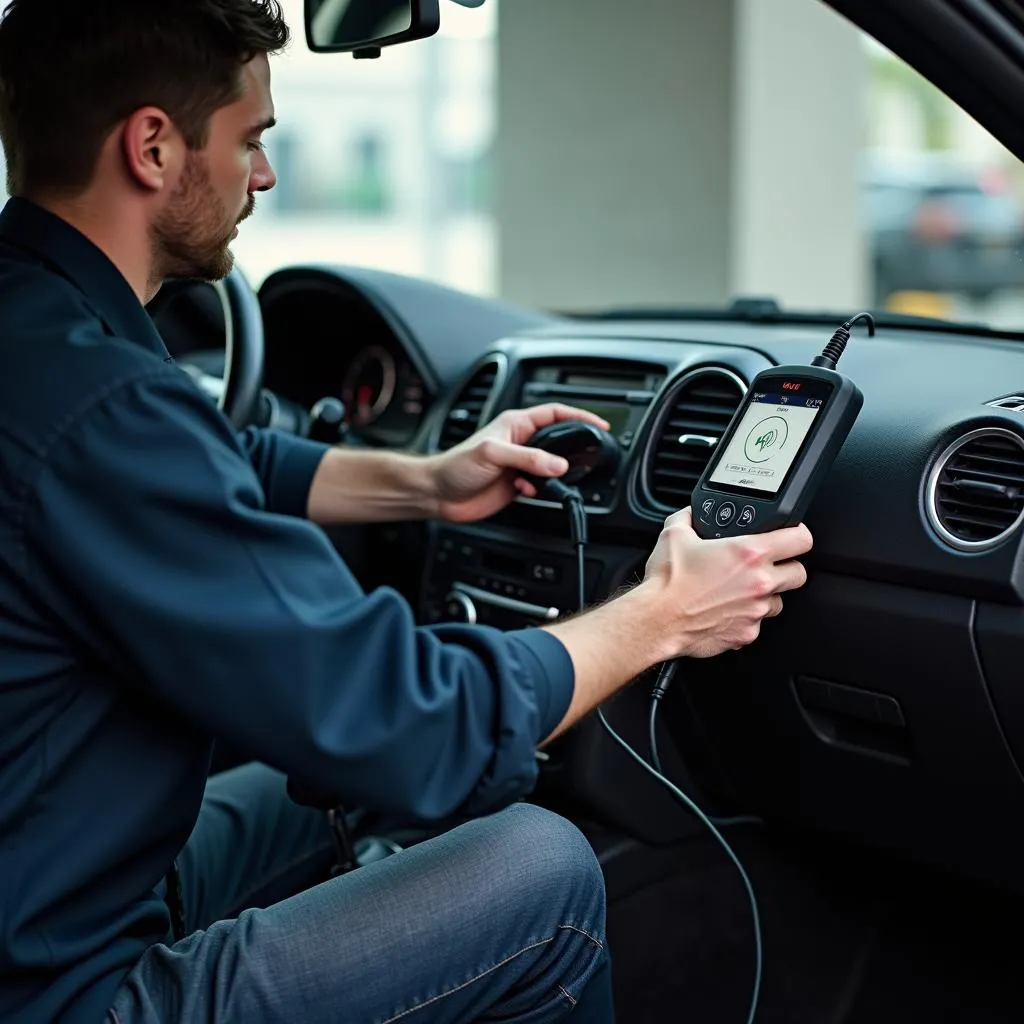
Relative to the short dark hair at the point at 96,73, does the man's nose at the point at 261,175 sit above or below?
below

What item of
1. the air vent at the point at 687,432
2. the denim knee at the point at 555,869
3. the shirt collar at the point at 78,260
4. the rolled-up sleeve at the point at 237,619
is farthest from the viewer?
the air vent at the point at 687,432

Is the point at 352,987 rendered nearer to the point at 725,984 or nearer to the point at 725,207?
the point at 725,984

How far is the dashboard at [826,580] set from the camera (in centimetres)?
151

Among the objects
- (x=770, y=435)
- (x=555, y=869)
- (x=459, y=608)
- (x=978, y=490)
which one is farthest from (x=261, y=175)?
(x=459, y=608)

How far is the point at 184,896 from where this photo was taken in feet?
5.20

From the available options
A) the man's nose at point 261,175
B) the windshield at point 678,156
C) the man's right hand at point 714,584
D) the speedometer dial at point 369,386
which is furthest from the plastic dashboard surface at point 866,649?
the windshield at point 678,156

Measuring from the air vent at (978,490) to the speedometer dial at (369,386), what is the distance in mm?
1161

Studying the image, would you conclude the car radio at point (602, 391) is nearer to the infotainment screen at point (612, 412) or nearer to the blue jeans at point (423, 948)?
the infotainment screen at point (612, 412)

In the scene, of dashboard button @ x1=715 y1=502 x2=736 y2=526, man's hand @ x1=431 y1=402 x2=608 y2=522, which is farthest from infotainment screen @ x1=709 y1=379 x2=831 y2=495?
man's hand @ x1=431 y1=402 x2=608 y2=522

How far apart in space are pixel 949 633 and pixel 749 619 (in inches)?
11.4

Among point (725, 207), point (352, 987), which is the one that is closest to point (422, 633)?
point (352, 987)

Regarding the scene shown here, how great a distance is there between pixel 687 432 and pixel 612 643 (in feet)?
1.92

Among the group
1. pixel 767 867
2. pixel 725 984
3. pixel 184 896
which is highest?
pixel 184 896

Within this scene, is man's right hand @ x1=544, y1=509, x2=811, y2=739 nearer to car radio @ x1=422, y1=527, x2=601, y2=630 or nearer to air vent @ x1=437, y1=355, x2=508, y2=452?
car radio @ x1=422, y1=527, x2=601, y2=630
